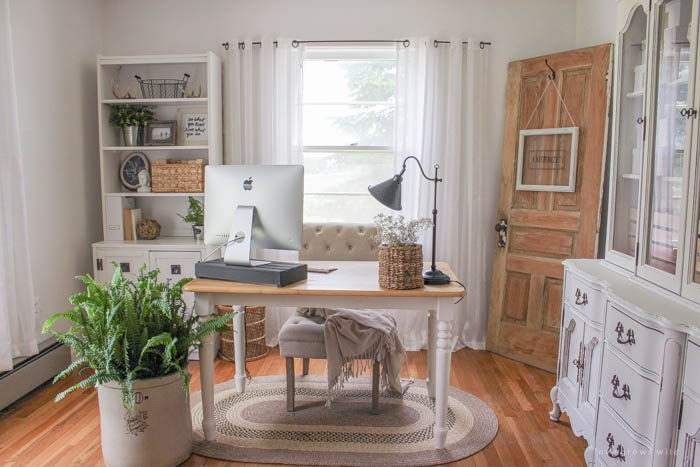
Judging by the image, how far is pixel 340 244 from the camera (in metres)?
3.20

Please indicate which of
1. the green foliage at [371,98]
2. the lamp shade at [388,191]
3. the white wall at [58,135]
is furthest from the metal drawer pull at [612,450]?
the white wall at [58,135]

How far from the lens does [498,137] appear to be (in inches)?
151

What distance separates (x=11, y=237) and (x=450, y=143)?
9.03 ft

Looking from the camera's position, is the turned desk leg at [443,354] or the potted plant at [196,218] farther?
the potted plant at [196,218]

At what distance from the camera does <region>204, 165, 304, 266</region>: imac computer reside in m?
2.43

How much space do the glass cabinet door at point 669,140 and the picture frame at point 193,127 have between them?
2.85m

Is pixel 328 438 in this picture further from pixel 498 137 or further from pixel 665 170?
pixel 498 137

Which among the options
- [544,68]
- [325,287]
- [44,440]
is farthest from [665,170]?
[44,440]

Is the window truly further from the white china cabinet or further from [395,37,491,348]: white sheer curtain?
the white china cabinet

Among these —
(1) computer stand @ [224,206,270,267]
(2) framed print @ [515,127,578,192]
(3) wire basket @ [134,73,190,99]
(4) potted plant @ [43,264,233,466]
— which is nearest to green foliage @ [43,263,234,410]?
(4) potted plant @ [43,264,233,466]

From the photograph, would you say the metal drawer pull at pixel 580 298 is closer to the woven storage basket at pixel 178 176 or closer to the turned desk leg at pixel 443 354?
the turned desk leg at pixel 443 354

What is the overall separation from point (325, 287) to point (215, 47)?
239 cm

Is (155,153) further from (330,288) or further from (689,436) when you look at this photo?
(689,436)

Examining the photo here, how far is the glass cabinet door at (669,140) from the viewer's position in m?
1.87
